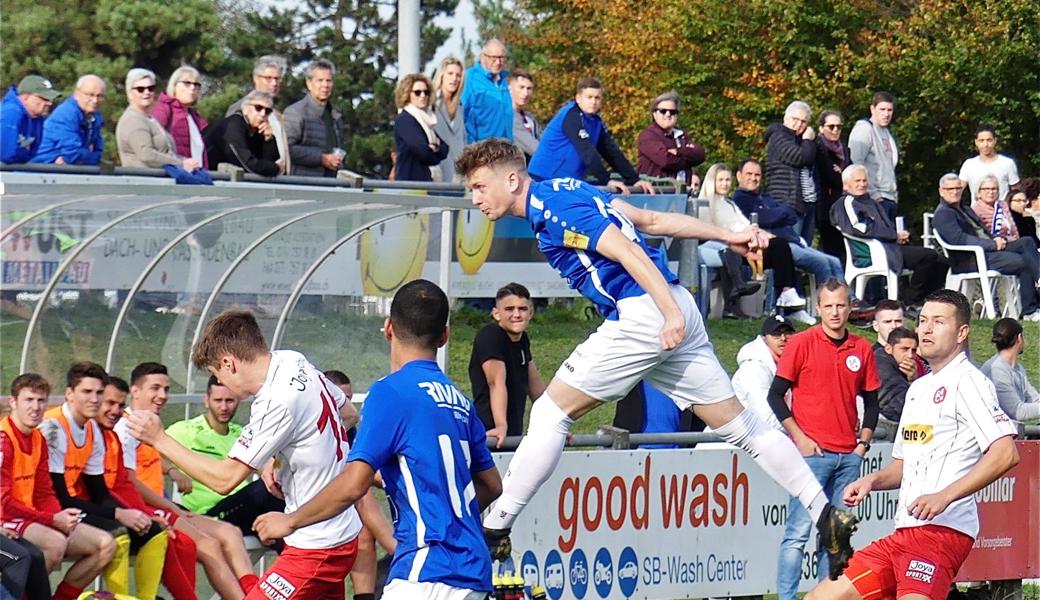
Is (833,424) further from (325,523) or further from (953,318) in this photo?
(325,523)

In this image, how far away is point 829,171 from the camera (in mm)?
18688

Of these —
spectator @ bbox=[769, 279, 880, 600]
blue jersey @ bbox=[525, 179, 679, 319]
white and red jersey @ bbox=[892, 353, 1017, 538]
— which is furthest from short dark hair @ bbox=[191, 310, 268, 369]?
spectator @ bbox=[769, 279, 880, 600]

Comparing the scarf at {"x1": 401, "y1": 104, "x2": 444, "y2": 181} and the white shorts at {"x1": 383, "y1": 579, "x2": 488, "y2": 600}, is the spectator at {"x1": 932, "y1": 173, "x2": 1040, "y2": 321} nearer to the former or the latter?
the scarf at {"x1": 401, "y1": 104, "x2": 444, "y2": 181}

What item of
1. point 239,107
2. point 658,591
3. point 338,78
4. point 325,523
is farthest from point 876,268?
point 338,78

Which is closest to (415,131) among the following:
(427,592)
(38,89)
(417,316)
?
(38,89)

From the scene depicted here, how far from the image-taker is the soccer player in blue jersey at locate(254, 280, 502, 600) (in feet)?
21.1

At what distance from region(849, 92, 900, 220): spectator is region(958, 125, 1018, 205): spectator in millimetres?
1462

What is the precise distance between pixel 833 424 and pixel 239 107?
20.8ft

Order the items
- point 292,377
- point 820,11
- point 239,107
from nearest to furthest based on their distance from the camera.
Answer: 1. point 292,377
2. point 239,107
3. point 820,11

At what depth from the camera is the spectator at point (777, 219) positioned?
17.6 metres

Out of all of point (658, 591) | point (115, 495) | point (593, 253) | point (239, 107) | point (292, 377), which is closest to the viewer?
point (292, 377)

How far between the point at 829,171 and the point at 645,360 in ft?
34.9

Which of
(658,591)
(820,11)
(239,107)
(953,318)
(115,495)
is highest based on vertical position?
(820,11)

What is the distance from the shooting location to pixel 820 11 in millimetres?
31281
